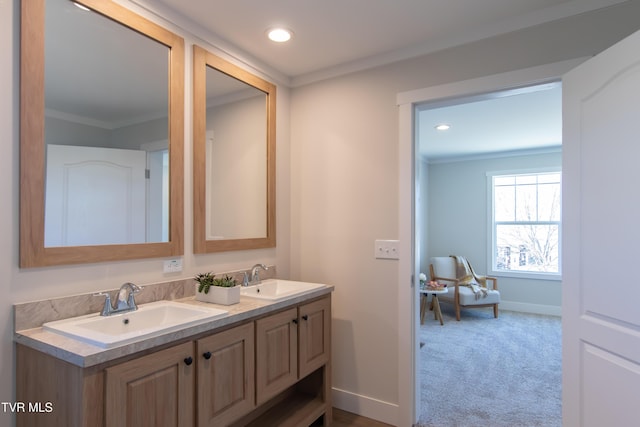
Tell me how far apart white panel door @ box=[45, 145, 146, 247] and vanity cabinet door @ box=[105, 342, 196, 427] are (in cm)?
65

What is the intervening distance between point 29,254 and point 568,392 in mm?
2489

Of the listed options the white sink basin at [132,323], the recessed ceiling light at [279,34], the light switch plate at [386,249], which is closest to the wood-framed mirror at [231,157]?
the recessed ceiling light at [279,34]

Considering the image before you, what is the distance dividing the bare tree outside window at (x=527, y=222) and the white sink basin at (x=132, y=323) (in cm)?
529

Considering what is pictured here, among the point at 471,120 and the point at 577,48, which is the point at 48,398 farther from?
the point at 471,120

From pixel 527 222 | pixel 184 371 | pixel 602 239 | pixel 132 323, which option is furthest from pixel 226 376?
pixel 527 222

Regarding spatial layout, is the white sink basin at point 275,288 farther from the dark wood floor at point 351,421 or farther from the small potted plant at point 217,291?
the dark wood floor at point 351,421

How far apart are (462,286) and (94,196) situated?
4866mm

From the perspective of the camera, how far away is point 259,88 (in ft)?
8.30

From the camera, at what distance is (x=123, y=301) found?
5.30 ft

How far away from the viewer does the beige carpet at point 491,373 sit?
249 cm

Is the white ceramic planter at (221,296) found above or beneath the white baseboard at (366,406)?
above

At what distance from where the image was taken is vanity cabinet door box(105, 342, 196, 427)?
1.19 m

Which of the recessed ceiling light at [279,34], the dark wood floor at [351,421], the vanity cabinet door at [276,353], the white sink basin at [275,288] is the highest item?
the recessed ceiling light at [279,34]

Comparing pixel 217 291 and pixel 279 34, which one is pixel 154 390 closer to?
pixel 217 291
